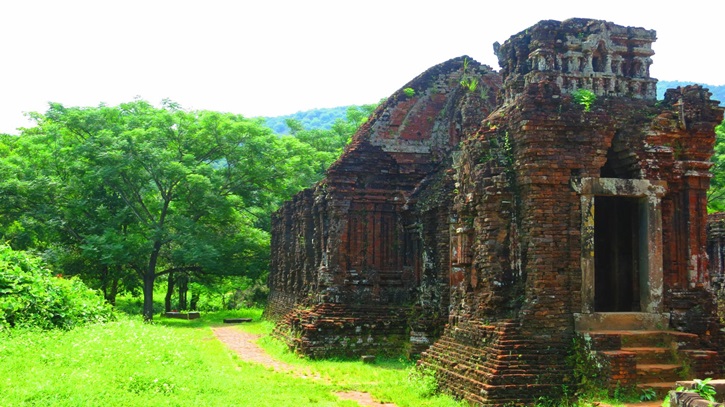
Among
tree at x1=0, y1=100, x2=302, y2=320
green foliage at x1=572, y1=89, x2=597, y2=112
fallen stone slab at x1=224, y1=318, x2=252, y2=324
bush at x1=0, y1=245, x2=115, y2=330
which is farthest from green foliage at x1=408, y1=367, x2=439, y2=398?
fallen stone slab at x1=224, y1=318, x2=252, y2=324

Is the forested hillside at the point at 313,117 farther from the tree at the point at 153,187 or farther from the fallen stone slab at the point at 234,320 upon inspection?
the fallen stone slab at the point at 234,320

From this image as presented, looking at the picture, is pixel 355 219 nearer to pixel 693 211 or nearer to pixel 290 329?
pixel 290 329

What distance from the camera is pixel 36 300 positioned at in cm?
1320

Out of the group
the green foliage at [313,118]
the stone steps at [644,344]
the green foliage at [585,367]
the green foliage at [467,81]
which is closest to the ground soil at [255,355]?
the green foliage at [585,367]

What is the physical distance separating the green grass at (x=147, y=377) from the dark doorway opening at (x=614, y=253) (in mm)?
3342

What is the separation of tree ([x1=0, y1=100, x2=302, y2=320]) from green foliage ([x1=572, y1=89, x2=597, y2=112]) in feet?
58.5

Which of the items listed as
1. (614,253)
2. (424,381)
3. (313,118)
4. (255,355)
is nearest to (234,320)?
(255,355)

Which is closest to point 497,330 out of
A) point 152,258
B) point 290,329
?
point 290,329

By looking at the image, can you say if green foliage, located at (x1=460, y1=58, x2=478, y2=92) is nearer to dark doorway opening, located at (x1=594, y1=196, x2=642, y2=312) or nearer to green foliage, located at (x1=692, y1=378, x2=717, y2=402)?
dark doorway opening, located at (x1=594, y1=196, x2=642, y2=312)

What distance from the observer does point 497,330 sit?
9953 millimetres

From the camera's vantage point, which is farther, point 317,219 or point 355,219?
point 317,219

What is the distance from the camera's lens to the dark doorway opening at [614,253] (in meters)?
11.3

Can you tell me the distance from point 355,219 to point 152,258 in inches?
513

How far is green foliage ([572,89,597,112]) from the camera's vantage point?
34.4 ft
